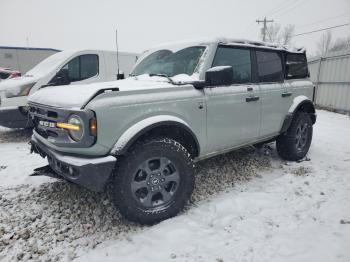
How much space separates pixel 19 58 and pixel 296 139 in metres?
23.5

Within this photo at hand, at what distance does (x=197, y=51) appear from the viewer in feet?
11.3

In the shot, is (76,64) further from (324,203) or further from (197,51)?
(324,203)

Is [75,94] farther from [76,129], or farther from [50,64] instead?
[50,64]

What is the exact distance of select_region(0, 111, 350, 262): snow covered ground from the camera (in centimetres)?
242

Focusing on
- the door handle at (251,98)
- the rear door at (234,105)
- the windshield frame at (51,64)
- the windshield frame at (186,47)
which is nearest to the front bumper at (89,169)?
the rear door at (234,105)

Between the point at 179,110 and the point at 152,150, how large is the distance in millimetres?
552

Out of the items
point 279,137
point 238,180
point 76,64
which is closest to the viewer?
point 238,180

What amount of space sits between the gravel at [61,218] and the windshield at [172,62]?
1.51 metres

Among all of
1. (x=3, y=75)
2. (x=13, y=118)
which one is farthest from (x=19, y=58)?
(x=13, y=118)

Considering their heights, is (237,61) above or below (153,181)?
above

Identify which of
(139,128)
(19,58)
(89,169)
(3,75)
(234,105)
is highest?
(19,58)

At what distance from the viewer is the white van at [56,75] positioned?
19.4ft

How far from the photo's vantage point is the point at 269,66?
4.24 meters

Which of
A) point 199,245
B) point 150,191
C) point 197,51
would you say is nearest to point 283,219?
point 199,245
